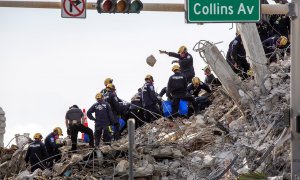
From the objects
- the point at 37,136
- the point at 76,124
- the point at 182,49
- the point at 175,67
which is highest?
the point at 182,49

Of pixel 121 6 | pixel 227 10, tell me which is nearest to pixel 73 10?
pixel 121 6

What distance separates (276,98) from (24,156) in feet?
27.8

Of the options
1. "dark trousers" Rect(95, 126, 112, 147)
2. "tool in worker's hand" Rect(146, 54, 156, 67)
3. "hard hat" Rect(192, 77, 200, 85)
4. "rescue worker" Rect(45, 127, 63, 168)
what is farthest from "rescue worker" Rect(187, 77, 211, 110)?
"rescue worker" Rect(45, 127, 63, 168)

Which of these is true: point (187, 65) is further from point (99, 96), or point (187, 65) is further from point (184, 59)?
point (99, 96)

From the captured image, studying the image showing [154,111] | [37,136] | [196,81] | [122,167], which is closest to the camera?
[122,167]

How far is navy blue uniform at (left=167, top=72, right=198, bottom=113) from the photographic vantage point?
90.0 ft

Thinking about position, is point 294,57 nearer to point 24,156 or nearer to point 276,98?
point 276,98

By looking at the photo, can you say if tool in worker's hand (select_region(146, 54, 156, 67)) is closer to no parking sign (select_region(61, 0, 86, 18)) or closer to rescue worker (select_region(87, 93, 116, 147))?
rescue worker (select_region(87, 93, 116, 147))

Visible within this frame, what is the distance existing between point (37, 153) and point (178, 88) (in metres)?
4.31

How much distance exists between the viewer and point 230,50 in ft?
91.5

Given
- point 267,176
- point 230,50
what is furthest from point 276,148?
point 230,50

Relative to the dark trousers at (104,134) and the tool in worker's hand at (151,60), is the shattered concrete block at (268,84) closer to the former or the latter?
the dark trousers at (104,134)

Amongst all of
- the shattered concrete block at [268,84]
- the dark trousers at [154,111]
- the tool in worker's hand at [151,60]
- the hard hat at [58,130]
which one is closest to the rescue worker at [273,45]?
the shattered concrete block at [268,84]

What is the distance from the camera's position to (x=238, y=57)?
27844 millimetres
